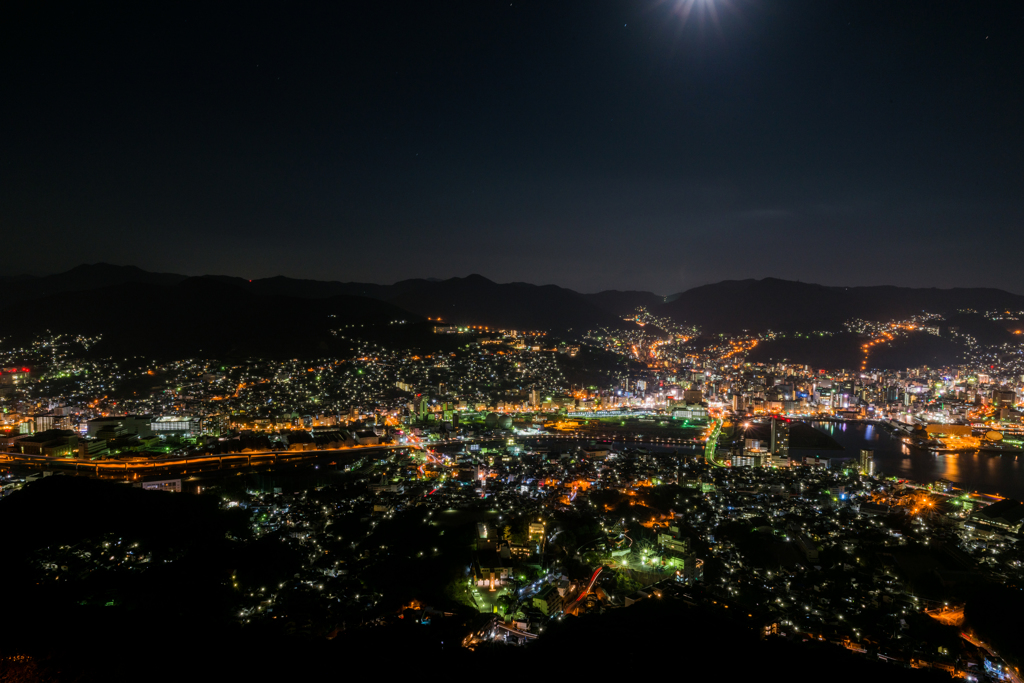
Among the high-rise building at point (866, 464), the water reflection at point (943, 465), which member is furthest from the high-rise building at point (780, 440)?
the high-rise building at point (866, 464)

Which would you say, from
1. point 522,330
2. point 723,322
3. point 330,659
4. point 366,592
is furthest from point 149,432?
point 723,322

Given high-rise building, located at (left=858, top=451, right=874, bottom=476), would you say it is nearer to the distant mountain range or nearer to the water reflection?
the water reflection

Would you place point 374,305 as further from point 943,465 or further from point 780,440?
point 943,465

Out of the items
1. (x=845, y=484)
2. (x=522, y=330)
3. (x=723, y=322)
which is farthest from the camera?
(x=723, y=322)

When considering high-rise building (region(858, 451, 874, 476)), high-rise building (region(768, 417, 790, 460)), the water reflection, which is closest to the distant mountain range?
high-rise building (region(768, 417, 790, 460))

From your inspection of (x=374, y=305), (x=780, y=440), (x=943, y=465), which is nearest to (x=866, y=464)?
(x=943, y=465)

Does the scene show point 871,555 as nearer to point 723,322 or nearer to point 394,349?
point 394,349
